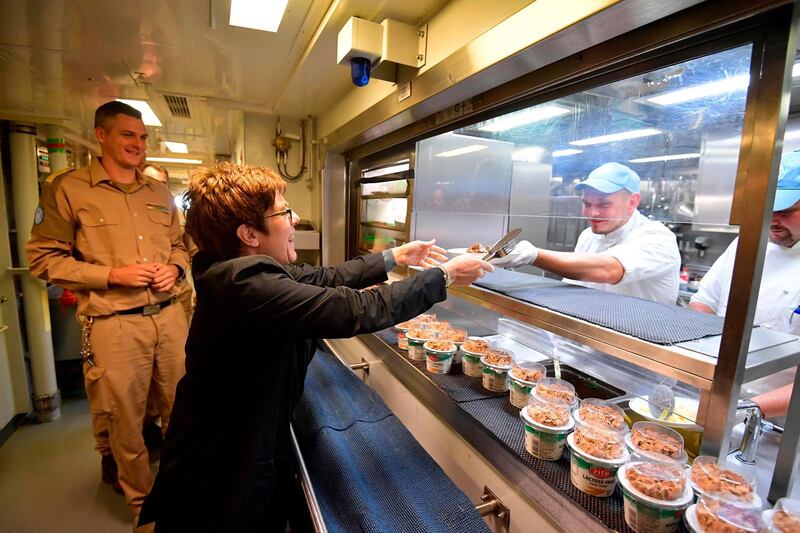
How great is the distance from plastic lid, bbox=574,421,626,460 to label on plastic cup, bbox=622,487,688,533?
0.11 m

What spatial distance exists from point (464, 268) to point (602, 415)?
56 centimetres

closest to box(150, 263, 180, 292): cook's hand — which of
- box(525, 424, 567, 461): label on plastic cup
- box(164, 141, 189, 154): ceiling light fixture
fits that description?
box(525, 424, 567, 461): label on plastic cup

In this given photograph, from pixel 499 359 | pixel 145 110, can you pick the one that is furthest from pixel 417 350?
pixel 145 110

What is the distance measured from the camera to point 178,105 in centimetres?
315

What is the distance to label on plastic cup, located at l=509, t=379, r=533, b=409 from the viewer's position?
1.21 metres

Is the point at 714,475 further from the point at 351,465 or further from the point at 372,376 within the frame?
the point at 372,376

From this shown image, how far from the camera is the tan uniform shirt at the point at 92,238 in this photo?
1814 millimetres

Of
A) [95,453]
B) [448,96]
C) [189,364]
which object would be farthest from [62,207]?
[448,96]

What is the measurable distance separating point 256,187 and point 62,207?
1.37 metres

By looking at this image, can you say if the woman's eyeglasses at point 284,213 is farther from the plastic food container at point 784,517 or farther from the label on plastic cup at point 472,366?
the plastic food container at point 784,517

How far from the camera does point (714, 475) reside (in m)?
0.76

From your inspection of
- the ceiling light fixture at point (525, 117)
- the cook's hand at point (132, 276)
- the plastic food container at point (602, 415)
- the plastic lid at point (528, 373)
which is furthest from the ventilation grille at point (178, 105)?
the plastic food container at point (602, 415)

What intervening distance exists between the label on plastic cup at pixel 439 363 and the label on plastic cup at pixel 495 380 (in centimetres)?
17

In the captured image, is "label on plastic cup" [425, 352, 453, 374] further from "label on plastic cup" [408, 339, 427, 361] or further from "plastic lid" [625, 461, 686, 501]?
"plastic lid" [625, 461, 686, 501]
